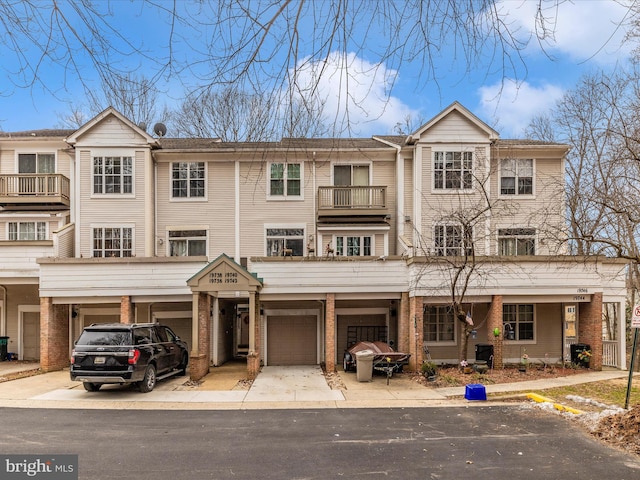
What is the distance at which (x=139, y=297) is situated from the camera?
18.8 meters

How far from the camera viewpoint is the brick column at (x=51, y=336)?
18.5 m

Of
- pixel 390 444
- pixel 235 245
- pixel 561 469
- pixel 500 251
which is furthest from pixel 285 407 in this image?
pixel 500 251

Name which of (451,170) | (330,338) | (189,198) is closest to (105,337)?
(330,338)

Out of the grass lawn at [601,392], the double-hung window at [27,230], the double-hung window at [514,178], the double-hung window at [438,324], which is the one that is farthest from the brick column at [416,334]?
the double-hung window at [27,230]

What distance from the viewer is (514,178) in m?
21.7

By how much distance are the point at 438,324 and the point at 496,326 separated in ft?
10.9

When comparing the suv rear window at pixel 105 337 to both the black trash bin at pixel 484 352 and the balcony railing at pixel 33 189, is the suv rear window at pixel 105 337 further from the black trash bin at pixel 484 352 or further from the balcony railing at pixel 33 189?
the black trash bin at pixel 484 352

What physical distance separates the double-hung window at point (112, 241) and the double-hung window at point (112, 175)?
1.59 m

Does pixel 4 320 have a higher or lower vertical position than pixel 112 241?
lower

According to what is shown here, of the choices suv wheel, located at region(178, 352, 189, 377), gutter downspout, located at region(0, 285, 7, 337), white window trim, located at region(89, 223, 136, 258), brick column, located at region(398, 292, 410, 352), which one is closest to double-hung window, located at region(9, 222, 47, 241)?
white window trim, located at region(89, 223, 136, 258)

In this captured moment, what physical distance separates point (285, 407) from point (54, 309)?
11.0 meters

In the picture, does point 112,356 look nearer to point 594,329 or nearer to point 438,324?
point 438,324

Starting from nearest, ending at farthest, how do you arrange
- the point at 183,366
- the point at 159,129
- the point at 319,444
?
the point at 319,444 → the point at 183,366 → the point at 159,129

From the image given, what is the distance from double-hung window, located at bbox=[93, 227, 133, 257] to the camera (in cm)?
2106
